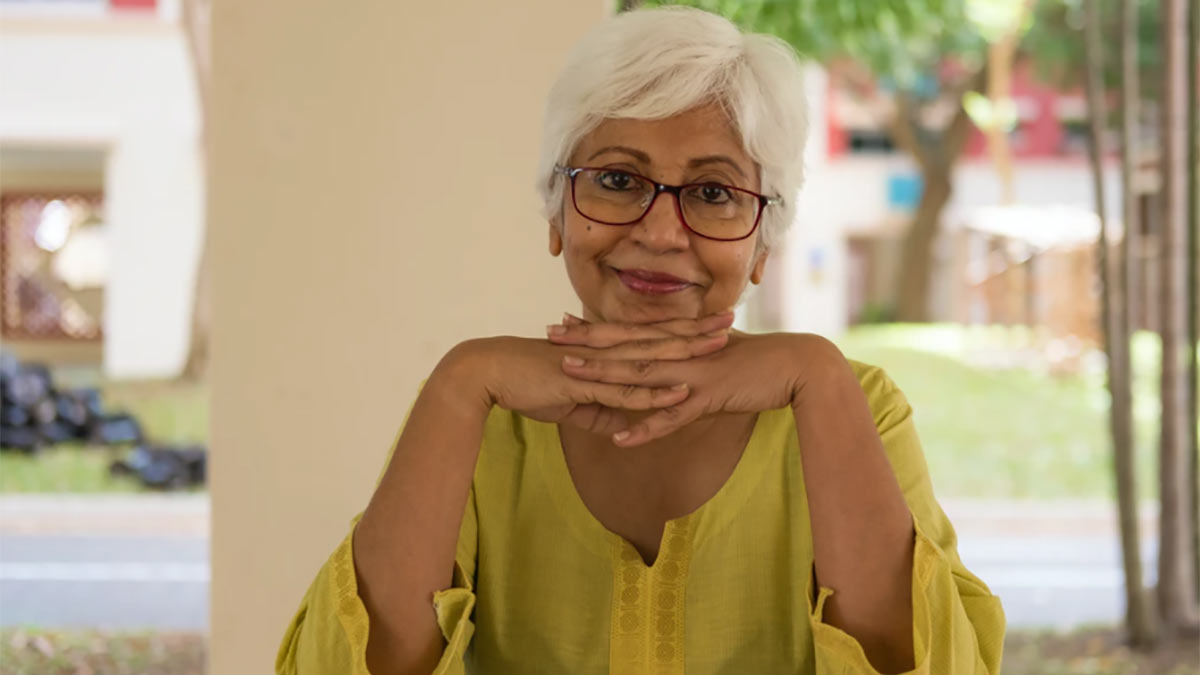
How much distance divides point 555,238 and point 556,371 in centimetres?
32

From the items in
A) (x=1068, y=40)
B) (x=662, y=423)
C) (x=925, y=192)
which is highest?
(x=1068, y=40)

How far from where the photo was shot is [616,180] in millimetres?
1581

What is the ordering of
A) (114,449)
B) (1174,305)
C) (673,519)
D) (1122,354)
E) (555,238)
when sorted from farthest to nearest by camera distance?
(114,449) → (1122,354) → (1174,305) → (555,238) → (673,519)

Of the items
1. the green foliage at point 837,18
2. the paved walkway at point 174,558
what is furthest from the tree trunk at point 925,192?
the green foliage at point 837,18

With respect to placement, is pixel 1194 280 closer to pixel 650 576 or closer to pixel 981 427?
pixel 650 576

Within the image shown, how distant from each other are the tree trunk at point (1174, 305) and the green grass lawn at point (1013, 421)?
2.97m

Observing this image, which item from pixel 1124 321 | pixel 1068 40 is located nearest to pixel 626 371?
pixel 1124 321

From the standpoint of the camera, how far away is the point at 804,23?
4785mm

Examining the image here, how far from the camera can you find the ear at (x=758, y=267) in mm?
1709

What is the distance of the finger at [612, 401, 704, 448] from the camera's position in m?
1.47

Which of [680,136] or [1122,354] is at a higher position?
[680,136]

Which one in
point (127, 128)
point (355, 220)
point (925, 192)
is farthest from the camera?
point (925, 192)

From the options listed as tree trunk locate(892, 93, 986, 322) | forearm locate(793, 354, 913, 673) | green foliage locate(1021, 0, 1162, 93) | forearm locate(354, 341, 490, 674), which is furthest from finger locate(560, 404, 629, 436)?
tree trunk locate(892, 93, 986, 322)

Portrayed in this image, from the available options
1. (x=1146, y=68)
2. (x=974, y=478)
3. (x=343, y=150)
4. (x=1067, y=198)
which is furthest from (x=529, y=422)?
(x=1067, y=198)
